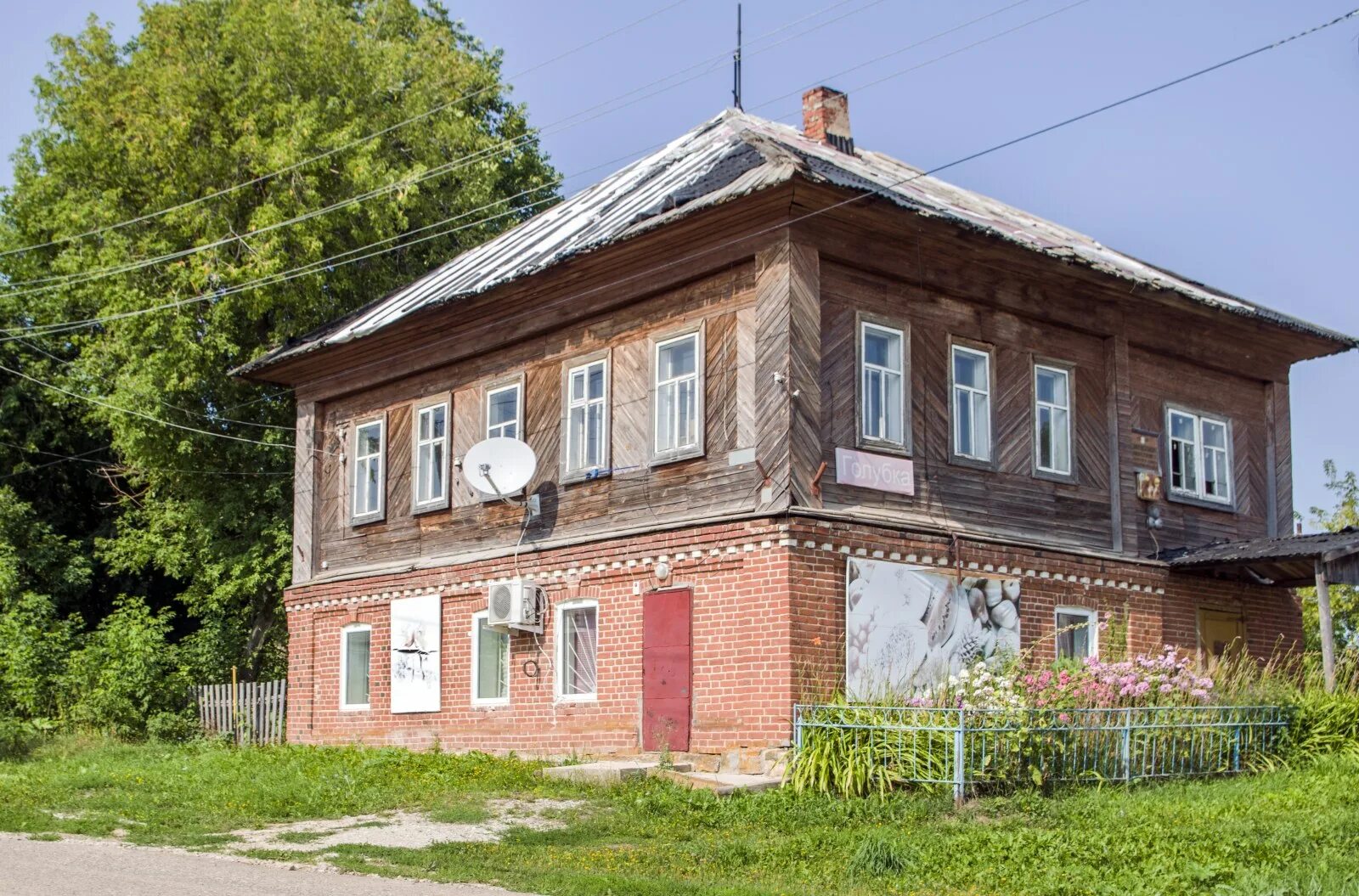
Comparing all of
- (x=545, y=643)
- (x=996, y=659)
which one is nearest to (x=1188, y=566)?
(x=996, y=659)

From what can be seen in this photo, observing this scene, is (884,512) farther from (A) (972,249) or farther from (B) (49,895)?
(B) (49,895)

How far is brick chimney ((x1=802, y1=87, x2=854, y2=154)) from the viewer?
901 inches

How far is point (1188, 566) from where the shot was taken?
68.1 feet

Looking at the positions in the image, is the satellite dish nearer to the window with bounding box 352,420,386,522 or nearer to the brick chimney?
the window with bounding box 352,420,386,522

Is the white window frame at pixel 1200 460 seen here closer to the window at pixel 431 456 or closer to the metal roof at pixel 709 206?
the metal roof at pixel 709 206

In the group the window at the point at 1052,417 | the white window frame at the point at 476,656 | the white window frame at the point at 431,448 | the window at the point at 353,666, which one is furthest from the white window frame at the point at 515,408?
the window at the point at 1052,417

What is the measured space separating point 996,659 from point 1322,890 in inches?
315

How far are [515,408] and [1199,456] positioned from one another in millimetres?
10030

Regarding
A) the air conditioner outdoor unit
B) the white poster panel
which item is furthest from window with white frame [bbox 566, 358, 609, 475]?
the white poster panel

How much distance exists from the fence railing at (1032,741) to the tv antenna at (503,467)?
5.78m

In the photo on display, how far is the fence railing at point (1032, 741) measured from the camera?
1410 centimetres

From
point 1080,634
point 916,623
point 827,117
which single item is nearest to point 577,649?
point 916,623

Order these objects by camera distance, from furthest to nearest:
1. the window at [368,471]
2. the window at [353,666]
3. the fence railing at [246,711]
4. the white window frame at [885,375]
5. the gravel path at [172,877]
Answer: the fence railing at [246,711], the window at [368,471], the window at [353,666], the white window frame at [885,375], the gravel path at [172,877]

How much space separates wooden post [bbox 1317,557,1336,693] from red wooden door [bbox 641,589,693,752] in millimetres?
7535
